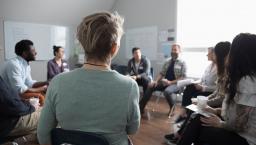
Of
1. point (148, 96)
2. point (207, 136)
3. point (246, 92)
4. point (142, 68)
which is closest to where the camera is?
point (246, 92)

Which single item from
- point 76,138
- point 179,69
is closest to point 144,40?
point 179,69

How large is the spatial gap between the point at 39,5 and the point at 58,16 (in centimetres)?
57

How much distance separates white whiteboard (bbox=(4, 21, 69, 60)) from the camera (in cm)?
544

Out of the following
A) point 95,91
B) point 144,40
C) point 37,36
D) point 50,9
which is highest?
point 50,9

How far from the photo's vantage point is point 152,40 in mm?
5531

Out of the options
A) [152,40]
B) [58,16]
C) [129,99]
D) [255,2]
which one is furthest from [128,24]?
[129,99]

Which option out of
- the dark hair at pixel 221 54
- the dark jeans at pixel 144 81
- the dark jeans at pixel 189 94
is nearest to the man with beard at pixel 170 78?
the dark jeans at pixel 144 81

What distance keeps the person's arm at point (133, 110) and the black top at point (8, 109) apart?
3.89ft

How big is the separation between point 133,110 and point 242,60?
940 millimetres

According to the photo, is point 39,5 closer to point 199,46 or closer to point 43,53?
point 43,53

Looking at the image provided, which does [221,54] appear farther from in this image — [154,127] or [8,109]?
[8,109]

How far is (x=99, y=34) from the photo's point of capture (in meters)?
1.03

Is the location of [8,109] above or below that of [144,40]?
below

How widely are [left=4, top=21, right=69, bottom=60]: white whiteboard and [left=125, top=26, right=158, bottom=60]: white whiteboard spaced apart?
1.67 meters
